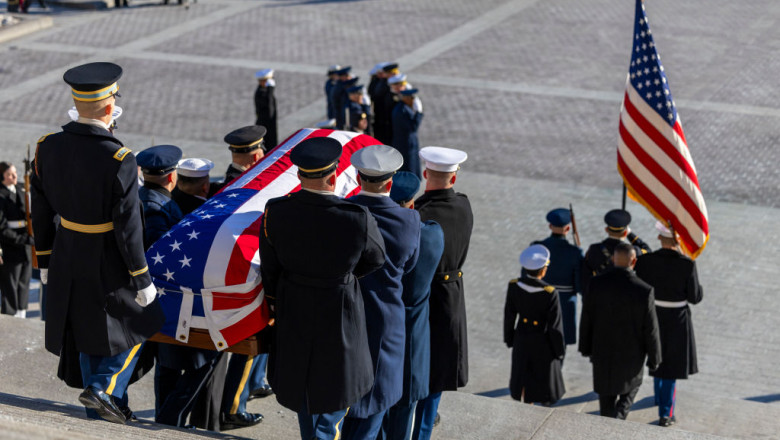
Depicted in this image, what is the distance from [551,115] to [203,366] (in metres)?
10.3

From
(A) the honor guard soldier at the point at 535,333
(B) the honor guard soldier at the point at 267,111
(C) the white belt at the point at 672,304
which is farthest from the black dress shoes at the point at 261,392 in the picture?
(B) the honor guard soldier at the point at 267,111

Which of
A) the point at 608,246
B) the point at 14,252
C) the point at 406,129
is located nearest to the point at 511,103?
the point at 406,129

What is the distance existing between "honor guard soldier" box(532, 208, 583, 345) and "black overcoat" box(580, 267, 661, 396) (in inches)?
42.6

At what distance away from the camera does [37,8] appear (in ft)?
74.3

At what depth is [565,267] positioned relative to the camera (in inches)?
314

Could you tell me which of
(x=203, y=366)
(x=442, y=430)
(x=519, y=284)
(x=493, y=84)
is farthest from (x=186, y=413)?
(x=493, y=84)

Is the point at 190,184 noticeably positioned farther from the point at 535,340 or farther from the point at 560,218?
the point at 560,218

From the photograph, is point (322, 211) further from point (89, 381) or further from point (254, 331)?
point (89, 381)

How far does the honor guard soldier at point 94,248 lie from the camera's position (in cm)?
442

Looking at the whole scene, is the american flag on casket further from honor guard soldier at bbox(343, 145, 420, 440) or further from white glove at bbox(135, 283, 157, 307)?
honor guard soldier at bbox(343, 145, 420, 440)

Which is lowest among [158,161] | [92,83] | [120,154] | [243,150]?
[243,150]

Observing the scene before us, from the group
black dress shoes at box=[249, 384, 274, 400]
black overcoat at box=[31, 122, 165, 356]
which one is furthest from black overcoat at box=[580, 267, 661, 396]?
black overcoat at box=[31, 122, 165, 356]

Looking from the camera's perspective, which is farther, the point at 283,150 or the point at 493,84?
the point at 493,84

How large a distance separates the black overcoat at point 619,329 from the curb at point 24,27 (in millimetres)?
15624
